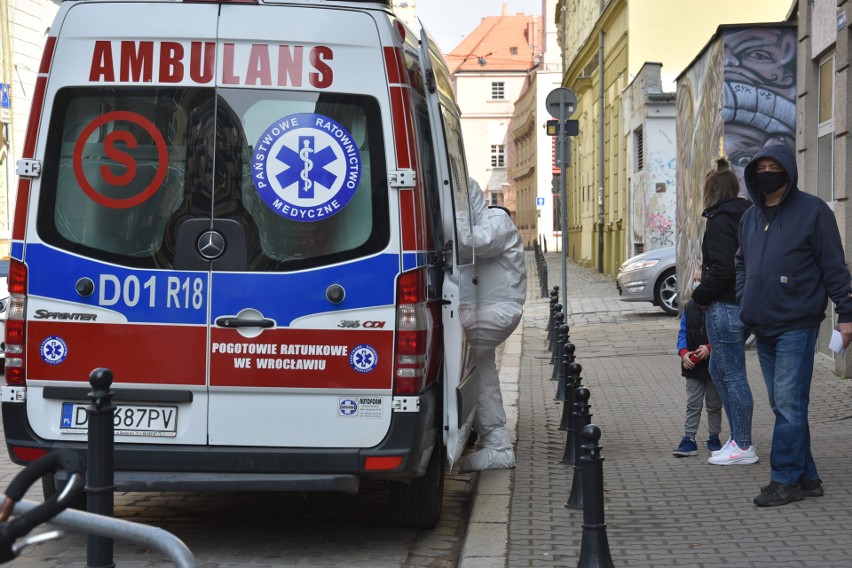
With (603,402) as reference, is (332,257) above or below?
above

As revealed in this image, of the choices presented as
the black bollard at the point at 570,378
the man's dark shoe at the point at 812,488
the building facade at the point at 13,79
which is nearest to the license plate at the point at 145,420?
the black bollard at the point at 570,378

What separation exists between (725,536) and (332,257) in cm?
230

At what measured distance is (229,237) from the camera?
5.87 meters

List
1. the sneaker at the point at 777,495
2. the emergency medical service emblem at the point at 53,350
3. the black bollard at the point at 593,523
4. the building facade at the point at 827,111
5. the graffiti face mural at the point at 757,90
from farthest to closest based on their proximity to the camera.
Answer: the graffiti face mural at the point at 757,90 < the building facade at the point at 827,111 < the sneaker at the point at 777,495 < the emergency medical service emblem at the point at 53,350 < the black bollard at the point at 593,523

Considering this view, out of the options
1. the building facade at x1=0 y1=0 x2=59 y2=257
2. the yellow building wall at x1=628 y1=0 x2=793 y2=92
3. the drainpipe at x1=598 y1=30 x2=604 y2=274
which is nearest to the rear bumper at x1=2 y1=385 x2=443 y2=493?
the building facade at x1=0 y1=0 x2=59 y2=257

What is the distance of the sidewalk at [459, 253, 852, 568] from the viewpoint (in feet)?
19.5

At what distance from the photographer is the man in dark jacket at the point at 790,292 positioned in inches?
263

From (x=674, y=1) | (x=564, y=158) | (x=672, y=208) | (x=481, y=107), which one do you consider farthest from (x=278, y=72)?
(x=481, y=107)

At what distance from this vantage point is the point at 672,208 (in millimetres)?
29000

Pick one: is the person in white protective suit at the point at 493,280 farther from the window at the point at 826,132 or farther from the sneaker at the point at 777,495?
the window at the point at 826,132

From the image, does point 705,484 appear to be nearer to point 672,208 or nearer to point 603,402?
point 603,402

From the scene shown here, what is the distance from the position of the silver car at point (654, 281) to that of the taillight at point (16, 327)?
1627cm

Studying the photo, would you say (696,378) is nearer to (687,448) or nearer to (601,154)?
(687,448)

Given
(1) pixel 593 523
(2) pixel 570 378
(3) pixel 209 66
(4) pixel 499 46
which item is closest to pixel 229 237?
(3) pixel 209 66
